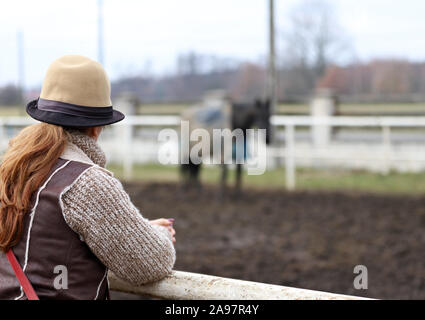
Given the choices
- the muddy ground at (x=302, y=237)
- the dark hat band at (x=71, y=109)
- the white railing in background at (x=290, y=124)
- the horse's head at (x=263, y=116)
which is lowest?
the muddy ground at (x=302, y=237)

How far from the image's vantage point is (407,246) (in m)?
5.11

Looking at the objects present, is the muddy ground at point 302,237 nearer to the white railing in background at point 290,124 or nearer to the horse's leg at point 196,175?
the horse's leg at point 196,175

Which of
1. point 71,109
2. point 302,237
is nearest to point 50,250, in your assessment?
point 71,109

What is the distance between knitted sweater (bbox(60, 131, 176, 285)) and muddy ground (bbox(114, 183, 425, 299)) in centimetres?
268

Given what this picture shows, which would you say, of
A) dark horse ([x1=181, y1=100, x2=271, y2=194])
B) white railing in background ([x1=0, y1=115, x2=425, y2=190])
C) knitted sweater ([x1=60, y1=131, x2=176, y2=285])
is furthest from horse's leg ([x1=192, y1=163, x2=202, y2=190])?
knitted sweater ([x1=60, y1=131, x2=176, y2=285])

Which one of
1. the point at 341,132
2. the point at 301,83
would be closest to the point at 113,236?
the point at 341,132

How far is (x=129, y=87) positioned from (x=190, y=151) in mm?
5104

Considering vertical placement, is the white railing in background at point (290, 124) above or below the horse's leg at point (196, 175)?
above

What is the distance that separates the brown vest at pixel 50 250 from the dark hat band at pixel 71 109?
0.14 m

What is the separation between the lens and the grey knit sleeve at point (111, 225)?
1.37m

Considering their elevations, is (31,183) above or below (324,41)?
below

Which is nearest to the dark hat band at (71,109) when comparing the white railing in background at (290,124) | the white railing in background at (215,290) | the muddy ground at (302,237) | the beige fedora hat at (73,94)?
the beige fedora hat at (73,94)

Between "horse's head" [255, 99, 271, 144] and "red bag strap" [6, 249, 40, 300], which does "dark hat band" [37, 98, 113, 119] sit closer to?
"red bag strap" [6, 249, 40, 300]
